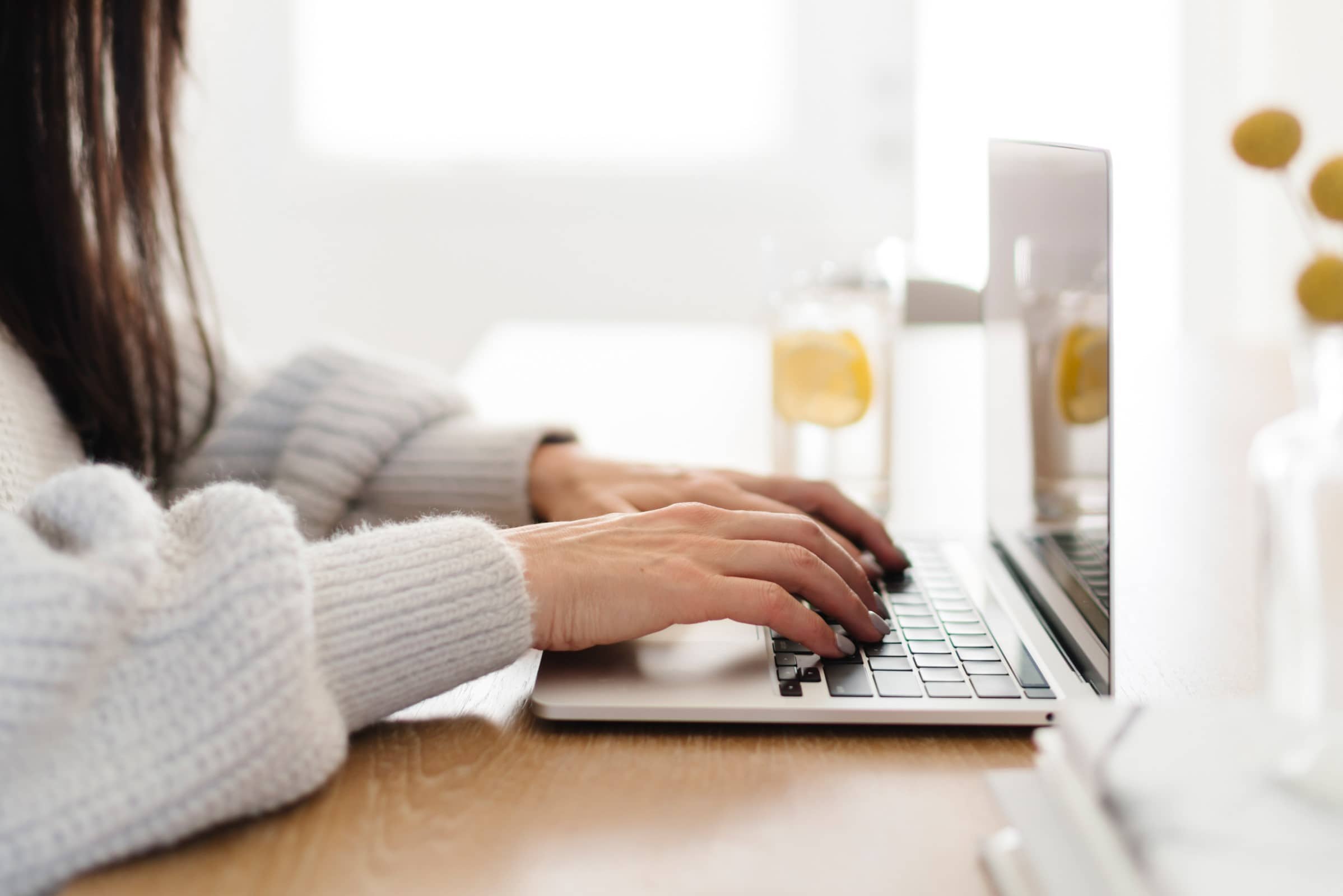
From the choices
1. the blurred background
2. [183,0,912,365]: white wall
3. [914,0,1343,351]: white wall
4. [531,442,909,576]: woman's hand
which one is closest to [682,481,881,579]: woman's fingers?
[531,442,909,576]: woman's hand

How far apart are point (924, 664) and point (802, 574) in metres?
0.08

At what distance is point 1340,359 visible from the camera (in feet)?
1.15

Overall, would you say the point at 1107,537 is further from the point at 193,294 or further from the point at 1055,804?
the point at 193,294

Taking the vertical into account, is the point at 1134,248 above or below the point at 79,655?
above

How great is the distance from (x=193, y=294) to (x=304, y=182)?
2.77 m

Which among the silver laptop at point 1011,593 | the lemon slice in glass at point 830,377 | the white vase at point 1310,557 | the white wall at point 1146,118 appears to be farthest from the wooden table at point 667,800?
the white wall at point 1146,118

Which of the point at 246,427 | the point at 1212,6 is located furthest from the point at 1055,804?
the point at 1212,6

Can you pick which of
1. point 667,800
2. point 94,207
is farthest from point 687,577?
point 94,207

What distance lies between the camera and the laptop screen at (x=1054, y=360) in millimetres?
652

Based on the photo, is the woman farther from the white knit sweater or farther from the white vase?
the white vase

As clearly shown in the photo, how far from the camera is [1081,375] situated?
2.39 ft

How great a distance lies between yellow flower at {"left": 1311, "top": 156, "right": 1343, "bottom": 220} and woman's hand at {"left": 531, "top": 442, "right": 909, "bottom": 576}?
416mm

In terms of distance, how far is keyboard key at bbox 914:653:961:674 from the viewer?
0.63 metres

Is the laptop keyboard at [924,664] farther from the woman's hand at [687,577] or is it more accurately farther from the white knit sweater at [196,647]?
the white knit sweater at [196,647]
